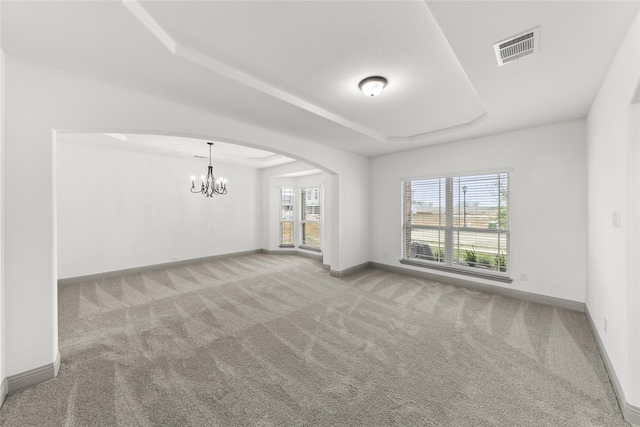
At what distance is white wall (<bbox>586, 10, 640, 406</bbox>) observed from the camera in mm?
1627

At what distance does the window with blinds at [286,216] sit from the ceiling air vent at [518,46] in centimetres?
636

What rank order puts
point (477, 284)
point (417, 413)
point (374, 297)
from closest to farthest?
1. point (417, 413)
2. point (374, 297)
3. point (477, 284)

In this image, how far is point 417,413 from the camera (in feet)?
5.60

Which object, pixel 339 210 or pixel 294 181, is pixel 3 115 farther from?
pixel 294 181

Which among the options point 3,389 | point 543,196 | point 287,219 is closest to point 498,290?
point 543,196

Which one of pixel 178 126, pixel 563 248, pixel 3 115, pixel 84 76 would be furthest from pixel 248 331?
pixel 563 248

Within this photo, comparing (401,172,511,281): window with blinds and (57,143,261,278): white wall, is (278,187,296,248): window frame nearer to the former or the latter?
(57,143,261,278): white wall

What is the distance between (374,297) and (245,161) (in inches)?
192

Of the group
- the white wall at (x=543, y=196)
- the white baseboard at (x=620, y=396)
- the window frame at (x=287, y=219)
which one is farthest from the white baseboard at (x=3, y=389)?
the window frame at (x=287, y=219)

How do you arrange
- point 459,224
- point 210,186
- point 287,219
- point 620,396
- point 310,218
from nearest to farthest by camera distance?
point 620,396 → point 459,224 → point 210,186 → point 310,218 → point 287,219

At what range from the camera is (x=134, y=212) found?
5.26 meters

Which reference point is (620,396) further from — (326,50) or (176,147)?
(176,147)

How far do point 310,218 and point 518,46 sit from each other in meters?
6.15

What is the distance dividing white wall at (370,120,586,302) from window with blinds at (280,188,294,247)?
4.85 meters
